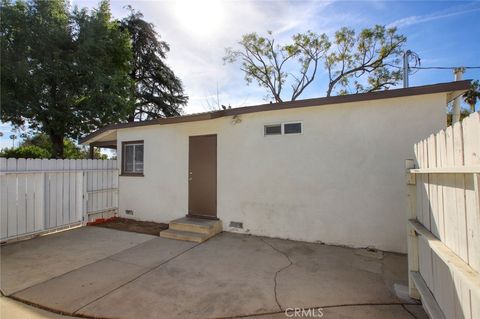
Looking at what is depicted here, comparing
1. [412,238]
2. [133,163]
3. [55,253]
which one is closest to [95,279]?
[55,253]

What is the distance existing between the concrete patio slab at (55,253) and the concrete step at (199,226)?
0.66 m

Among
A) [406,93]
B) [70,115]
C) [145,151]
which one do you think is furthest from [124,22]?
[406,93]

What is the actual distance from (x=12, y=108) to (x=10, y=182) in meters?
8.81

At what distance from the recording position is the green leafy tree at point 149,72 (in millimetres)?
18469

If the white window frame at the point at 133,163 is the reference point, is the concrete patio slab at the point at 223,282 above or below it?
below

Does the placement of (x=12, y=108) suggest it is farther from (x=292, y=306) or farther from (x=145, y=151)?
(x=292, y=306)

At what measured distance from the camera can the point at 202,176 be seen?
6.03m

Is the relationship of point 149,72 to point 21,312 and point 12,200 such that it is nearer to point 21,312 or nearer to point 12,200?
point 12,200

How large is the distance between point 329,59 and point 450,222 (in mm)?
16882

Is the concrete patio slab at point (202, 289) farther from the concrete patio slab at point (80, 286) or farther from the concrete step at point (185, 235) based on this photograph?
the concrete step at point (185, 235)

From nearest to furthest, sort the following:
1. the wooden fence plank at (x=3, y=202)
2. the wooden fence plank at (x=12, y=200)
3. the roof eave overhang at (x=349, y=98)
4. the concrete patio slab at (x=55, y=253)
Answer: the concrete patio slab at (x=55, y=253)
the roof eave overhang at (x=349, y=98)
the wooden fence plank at (x=3, y=202)
the wooden fence plank at (x=12, y=200)

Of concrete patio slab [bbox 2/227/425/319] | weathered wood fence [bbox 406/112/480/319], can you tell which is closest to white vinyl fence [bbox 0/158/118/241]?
concrete patio slab [bbox 2/227/425/319]

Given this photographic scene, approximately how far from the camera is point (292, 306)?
2.67m

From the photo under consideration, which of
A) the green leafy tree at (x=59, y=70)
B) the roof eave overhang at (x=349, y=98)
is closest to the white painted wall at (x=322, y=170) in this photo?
the roof eave overhang at (x=349, y=98)
